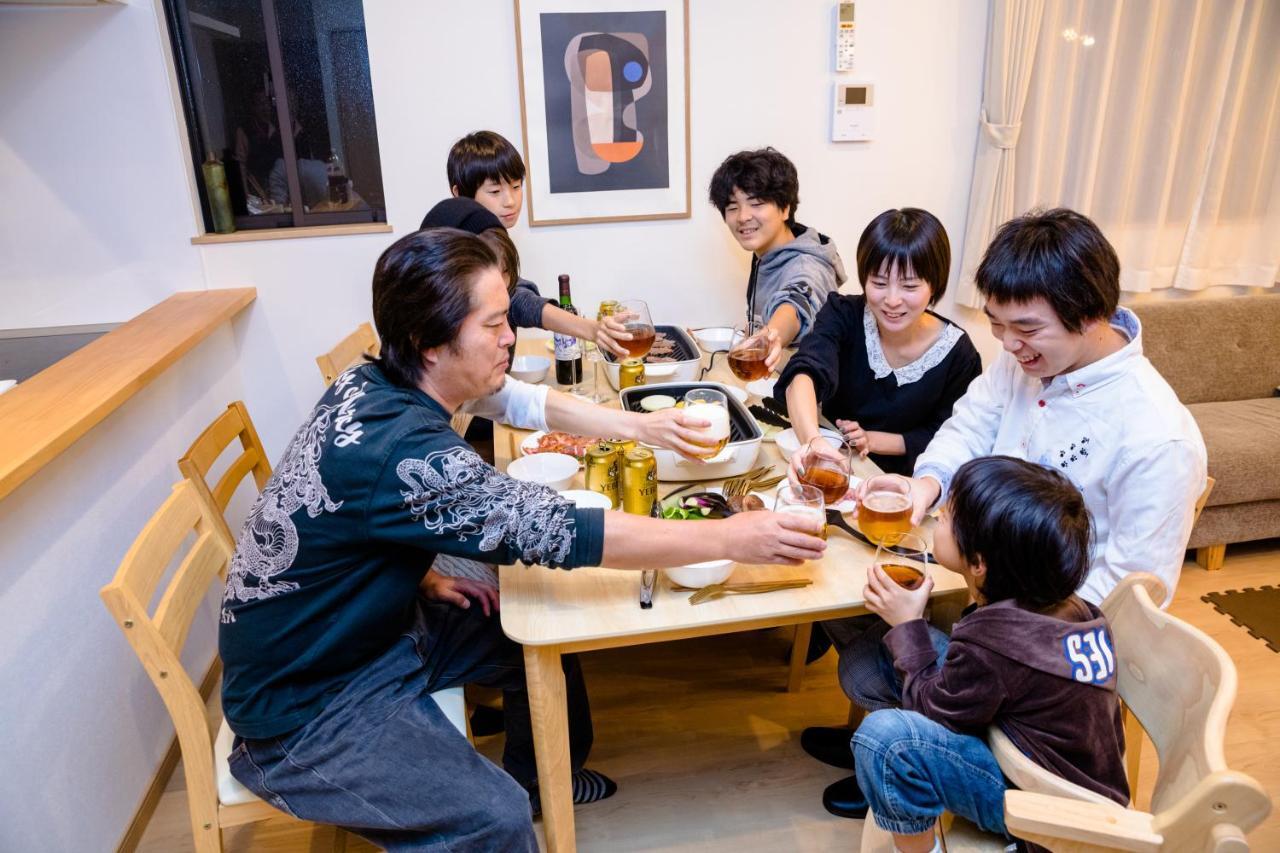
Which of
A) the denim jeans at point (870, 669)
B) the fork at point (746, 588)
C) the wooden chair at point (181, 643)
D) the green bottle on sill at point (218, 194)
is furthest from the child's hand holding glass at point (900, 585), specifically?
the green bottle on sill at point (218, 194)

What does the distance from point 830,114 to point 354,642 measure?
2673 millimetres

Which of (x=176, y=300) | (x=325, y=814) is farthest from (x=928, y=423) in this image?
(x=176, y=300)

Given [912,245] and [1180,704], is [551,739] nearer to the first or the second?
[1180,704]

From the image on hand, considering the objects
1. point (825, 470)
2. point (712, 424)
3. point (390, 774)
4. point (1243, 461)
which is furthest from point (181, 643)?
point (1243, 461)

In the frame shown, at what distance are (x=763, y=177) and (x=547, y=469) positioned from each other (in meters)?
1.33

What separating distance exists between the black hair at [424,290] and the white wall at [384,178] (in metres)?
1.01

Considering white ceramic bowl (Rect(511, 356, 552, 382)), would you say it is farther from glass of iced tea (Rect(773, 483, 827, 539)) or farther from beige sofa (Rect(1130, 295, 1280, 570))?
beige sofa (Rect(1130, 295, 1280, 570))

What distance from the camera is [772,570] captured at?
1.25 m

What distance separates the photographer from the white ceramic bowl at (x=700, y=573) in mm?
1178

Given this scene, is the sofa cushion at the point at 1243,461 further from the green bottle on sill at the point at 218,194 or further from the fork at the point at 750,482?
the green bottle on sill at the point at 218,194

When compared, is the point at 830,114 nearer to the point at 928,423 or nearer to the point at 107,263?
the point at 928,423

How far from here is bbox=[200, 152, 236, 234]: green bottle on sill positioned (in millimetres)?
2738

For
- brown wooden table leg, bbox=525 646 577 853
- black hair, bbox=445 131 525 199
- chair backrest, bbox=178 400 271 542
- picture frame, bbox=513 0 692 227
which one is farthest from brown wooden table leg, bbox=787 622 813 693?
picture frame, bbox=513 0 692 227

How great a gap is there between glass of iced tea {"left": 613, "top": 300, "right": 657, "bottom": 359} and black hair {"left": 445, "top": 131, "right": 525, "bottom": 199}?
0.79 m
